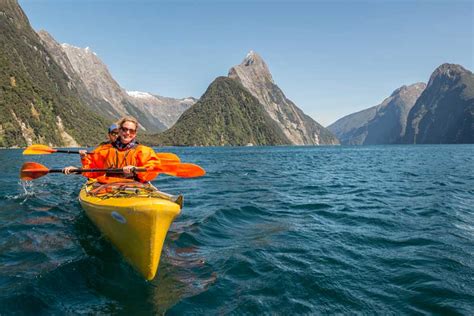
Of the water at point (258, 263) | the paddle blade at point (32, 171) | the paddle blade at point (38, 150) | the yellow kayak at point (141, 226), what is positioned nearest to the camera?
the water at point (258, 263)

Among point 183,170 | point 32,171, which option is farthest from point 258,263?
point 32,171

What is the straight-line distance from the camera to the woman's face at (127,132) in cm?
993

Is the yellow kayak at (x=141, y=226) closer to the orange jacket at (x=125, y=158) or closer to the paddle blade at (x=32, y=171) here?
the orange jacket at (x=125, y=158)

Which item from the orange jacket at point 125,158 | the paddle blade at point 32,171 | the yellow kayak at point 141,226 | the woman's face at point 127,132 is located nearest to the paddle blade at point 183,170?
the orange jacket at point 125,158

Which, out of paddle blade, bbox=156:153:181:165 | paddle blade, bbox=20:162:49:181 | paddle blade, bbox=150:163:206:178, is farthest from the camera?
paddle blade, bbox=20:162:49:181

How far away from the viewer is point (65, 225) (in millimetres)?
11156

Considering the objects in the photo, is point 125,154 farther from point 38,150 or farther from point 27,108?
point 27,108

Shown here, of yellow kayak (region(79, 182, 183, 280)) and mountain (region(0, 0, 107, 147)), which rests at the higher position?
mountain (region(0, 0, 107, 147))

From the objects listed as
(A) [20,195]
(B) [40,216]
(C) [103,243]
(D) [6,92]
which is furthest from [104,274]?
(D) [6,92]

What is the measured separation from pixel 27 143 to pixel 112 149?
12432cm

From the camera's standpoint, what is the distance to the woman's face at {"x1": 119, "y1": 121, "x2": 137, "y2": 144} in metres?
9.93

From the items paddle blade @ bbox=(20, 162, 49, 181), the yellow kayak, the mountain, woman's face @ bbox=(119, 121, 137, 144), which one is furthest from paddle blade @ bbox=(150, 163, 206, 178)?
the mountain

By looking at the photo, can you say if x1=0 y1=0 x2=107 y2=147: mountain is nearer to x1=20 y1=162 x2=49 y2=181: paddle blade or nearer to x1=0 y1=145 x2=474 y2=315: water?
x1=20 y1=162 x2=49 y2=181: paddle blade

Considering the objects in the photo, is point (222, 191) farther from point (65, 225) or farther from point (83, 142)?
point (83, 142)
